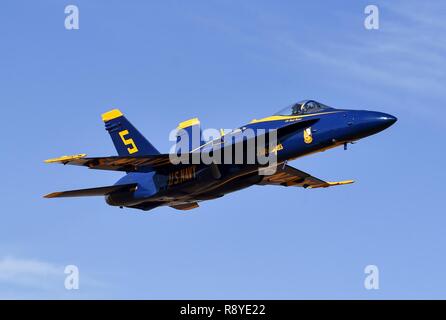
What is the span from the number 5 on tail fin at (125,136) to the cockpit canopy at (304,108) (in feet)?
26.7

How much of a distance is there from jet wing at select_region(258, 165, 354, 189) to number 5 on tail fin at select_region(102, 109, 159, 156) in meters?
5.81

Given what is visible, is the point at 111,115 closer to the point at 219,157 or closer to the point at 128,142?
the point at 128,142

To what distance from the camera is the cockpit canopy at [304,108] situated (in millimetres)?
36625

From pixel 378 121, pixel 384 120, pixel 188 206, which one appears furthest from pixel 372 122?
pixel 188 206

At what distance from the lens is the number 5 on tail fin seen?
42.7m

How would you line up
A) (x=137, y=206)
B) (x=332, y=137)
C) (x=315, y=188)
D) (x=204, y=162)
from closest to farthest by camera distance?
(x=332, y=137) < (x=204, y=162) < (x=137, y=206) < (x=315, y=188)

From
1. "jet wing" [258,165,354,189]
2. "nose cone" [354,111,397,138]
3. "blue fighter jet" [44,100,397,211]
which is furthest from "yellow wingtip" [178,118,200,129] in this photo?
"nose cone" [354,111,397,138]

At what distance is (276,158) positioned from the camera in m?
36.6

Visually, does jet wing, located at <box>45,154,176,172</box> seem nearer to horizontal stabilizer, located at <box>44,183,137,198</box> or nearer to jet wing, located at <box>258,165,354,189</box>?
horizontal stabilizer, located at <box>44,183,137,198</box>

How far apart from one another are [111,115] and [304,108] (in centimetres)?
1171
